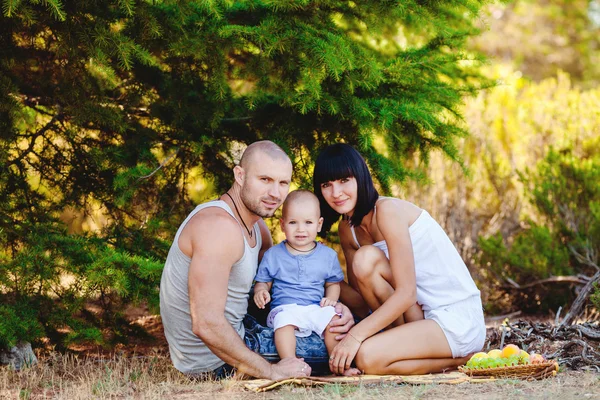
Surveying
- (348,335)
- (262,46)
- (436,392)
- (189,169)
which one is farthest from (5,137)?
(436,392)

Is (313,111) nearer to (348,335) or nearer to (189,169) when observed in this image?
(189,169)

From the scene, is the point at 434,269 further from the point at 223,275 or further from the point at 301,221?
the point at 223,275

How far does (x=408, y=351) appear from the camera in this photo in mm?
4059

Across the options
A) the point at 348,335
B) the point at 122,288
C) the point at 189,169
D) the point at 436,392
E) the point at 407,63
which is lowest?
the point at 436,392

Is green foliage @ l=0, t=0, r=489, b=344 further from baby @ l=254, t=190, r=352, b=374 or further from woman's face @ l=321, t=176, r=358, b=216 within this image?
baby @ l=254, t=190, r=352, b=374

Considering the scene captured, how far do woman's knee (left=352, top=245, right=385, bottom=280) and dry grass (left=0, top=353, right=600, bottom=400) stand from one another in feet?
2.51

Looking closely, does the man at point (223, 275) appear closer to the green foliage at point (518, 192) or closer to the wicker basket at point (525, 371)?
the wicker basket at point (525, 371)

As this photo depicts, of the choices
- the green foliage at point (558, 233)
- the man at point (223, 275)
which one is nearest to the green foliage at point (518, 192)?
the green foliage at point (558, 233)

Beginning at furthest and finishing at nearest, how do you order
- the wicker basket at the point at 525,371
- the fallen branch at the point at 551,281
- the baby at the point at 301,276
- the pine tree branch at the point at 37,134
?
the fallen branch at the point at 551,281
the pine tree branch at the point at 37,134
the baby at the point at 301,276
the wicker basket at the point at 525,371

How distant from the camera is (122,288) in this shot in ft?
12.7

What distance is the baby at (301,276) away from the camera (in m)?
4.12

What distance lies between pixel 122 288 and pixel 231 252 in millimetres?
709

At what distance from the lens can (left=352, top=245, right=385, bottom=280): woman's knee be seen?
420 centimetres

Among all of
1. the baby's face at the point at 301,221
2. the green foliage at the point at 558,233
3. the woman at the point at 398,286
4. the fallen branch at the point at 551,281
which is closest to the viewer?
the woman at the point at 398,286
